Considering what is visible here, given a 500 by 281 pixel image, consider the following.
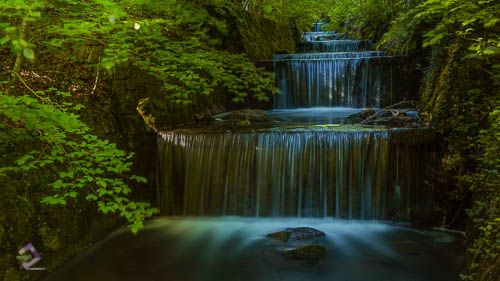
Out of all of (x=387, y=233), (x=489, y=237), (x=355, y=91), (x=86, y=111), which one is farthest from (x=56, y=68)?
(x=355, y=91)

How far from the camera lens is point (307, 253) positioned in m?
5.04

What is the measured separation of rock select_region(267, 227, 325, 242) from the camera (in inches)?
216

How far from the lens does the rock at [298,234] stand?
5.49 m

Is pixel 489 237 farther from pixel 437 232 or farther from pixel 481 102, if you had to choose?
pixel 481 102

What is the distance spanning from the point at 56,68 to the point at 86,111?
0.95 meters

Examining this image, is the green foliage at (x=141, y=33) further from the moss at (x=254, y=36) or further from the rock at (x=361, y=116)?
the moss at (x=254, y=36)

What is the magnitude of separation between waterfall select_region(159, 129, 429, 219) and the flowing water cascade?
489cm

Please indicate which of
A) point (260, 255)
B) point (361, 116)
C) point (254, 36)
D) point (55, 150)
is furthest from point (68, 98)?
point (254, 36)

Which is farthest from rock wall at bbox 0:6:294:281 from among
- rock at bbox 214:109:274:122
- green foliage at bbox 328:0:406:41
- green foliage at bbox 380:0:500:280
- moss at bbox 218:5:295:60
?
green foliage at bbox 328:0:406:41

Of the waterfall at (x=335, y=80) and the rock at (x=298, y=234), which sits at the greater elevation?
the waterfall at (x=335, y=80)

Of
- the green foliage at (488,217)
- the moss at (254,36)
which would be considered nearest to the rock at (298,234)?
the green foliage at (488,217)

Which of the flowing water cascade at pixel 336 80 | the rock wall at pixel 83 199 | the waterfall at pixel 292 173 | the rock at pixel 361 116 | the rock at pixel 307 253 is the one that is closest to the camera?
the rock wall at pixel 83 199

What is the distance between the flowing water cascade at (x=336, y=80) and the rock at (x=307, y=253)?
6966 mm

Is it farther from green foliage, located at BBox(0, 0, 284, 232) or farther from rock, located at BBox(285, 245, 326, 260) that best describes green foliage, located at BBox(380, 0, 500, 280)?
A: green foliage, located at BBox(0, 0, 284, 232)
